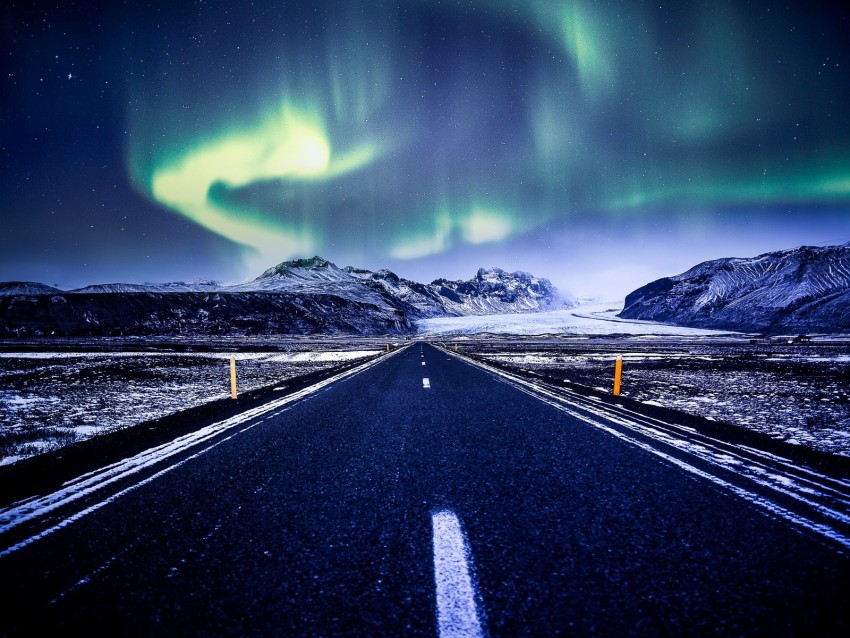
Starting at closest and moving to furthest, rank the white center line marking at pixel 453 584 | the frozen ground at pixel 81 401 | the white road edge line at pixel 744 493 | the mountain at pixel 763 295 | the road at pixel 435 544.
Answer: the white center line marking at pixel 453 584 → the road at pixel 435 544 → the white road edge line at pixel 744 493 → the frozen ground at pixel 81 401 → the mountain at pixel 763 295

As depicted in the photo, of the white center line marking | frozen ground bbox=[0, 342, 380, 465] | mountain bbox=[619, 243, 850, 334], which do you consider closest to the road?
the white center line marking

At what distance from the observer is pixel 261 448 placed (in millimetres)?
4965

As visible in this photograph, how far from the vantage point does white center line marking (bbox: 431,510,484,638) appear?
1.76 m

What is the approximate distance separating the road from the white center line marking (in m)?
0.01

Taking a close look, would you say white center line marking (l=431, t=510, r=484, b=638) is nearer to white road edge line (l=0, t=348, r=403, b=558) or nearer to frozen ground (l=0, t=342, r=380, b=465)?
white road edge line (l=0, t=348, r=403, b=558)

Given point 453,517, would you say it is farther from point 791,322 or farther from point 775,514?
point 791,322

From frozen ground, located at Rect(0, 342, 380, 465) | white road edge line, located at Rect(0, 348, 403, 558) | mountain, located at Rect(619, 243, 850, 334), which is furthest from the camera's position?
mountain, located at Rect(619, 243, 850, 334)

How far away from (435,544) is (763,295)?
555 feet

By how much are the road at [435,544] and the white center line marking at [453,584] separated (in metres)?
0.01

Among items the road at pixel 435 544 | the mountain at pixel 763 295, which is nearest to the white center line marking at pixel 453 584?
the road at pixel 435 544

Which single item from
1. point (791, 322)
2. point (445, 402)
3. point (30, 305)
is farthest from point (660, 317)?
point (30, 305)

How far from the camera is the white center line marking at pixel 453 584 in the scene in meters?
1.76

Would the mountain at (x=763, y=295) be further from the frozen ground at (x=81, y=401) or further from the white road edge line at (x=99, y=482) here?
the white road edge line at (x=99, y=482)

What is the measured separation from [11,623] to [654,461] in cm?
528
